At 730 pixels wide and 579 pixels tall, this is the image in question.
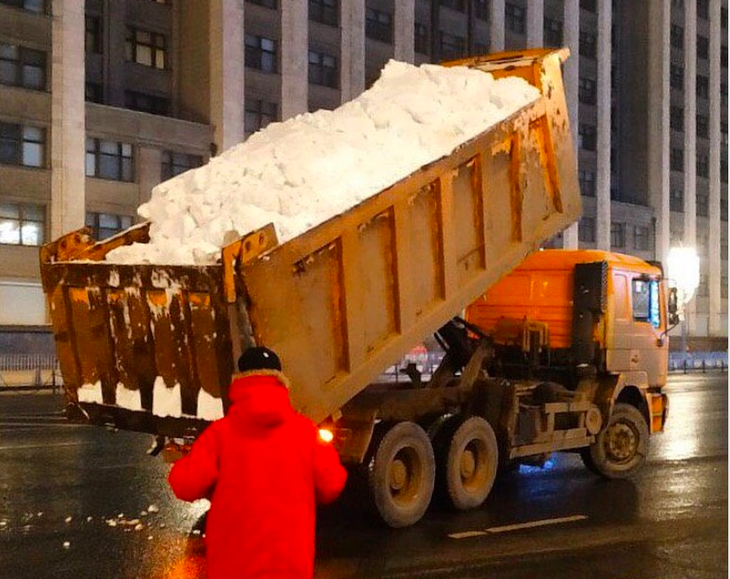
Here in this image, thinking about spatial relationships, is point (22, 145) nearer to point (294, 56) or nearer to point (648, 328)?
point (294, 56)

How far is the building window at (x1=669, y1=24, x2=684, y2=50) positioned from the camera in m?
67.4

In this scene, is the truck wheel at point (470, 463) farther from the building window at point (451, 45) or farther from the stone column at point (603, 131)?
the stone column at point (603, 131)

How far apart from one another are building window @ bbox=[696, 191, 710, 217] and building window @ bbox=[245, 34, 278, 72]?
36522 millimetres

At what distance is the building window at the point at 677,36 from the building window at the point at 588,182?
45.8 feet

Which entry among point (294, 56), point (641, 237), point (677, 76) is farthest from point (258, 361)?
point (677, 76)

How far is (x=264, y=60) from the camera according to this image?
143 ft

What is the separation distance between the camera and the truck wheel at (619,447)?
37.9 feet

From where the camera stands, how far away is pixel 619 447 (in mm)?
11664

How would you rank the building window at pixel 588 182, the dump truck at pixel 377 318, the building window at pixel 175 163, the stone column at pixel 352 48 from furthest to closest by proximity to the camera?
the building window at pixel 588 182
the stone column at pixel 352 48
the building window at pixel 175 163
the dump truck at pixel 377 318

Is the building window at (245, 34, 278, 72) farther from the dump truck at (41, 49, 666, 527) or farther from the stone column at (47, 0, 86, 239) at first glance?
the dump truck at (41, 49, 666, 527)

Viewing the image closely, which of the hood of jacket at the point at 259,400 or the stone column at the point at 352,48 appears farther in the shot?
the stone column at the point at 352,48

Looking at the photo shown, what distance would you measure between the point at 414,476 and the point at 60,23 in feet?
103

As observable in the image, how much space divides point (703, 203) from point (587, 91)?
1412 cm

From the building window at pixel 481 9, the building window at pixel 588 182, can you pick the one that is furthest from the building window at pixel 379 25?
the building window at pixel 588 182
